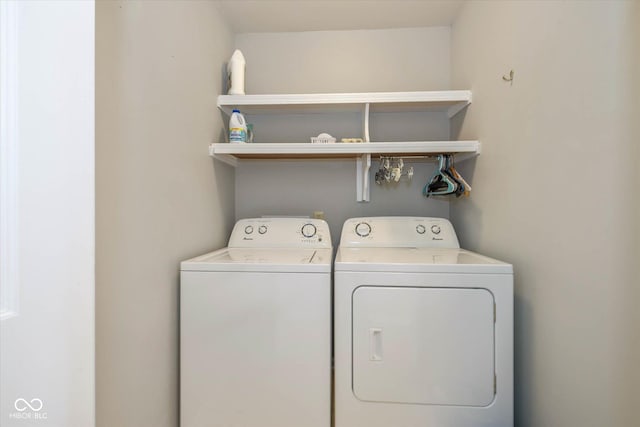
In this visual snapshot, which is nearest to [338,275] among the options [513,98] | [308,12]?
[513,98]

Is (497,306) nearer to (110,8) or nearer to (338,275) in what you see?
(338,275)

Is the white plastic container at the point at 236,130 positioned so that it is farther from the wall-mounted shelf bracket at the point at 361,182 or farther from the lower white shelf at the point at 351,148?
the wall-mounted shelf bracket at the point at 361,182

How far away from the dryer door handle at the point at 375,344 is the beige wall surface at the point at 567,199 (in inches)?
24.8

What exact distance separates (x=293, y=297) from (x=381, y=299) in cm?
37

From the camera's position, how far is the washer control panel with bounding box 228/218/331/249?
1.76 metres

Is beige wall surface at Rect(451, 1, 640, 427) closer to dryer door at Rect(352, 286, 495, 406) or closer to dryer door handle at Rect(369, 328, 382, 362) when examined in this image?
dryer door at Rect(352, 286, 495, 406)

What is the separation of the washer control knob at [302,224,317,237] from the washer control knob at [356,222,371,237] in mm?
277

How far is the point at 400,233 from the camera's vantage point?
5.85ft

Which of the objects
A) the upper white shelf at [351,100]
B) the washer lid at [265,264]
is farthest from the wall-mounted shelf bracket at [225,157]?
the washer lid at [265,264]

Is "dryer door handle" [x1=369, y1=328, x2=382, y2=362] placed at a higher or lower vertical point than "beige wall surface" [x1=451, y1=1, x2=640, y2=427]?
lower

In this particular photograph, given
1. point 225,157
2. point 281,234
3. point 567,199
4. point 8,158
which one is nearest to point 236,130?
point 225,157

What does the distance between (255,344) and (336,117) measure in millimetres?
1573

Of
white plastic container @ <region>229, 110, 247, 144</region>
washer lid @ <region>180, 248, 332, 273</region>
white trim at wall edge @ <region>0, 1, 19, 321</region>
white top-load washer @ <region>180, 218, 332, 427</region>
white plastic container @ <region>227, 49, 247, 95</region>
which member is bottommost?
white top-load washer @ <region>180, 218, 332, 427</region>

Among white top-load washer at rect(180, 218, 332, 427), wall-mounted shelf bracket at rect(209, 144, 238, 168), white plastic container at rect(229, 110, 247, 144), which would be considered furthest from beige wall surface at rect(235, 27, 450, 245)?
white top-load washer at rect(180, 218, 332, 427)
